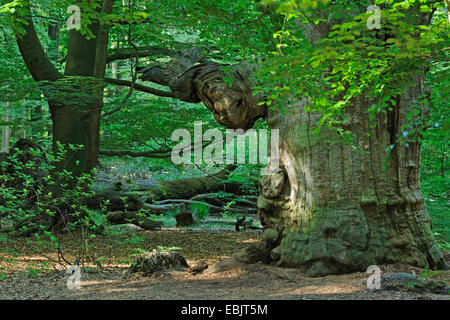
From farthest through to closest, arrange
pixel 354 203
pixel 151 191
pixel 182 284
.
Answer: pixel 151 191 → pixel 354 203 → pixel 182 284

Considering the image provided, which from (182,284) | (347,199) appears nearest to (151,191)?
(182,284)

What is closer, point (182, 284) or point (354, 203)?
point (182, 284)

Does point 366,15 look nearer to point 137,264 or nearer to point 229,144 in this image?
point 137,264

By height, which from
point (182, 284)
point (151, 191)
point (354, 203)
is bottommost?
point (182, 284)

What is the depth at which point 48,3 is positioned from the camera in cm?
991

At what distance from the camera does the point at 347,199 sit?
16.4 ft

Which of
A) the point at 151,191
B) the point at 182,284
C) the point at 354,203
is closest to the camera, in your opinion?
the point at 182,284

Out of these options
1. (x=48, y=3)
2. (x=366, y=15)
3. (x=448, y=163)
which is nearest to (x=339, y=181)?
(x=366, y=15)

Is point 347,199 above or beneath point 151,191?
above

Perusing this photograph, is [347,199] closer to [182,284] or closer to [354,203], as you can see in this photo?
[354,203]

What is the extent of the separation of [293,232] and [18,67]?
828cm

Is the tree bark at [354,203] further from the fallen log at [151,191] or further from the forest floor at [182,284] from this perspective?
the fallen log at [151,191]

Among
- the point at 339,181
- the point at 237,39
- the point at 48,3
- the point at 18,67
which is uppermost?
the point at 48,3

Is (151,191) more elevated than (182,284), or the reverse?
(151,191)
